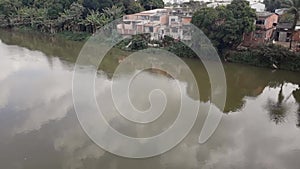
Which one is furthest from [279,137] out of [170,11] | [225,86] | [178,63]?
[170,11]

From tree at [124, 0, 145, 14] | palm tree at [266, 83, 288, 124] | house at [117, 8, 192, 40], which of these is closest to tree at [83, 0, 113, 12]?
tree at [124, 0, 145, 14]

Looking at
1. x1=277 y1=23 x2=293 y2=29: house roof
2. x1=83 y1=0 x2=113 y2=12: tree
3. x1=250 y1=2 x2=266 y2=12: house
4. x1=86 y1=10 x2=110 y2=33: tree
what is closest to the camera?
x1=277 y1=23 x2=293 y2=29: house roof

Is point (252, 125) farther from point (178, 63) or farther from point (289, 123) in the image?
point (178, 63)

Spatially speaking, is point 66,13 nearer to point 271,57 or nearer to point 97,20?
point 97,20

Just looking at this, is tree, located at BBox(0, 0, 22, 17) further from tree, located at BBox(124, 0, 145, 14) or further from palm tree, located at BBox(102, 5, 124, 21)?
tree, located at BBox(124, 0, 145, 14)

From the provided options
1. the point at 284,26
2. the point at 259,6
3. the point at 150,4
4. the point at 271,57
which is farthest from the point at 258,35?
the point at 150,4

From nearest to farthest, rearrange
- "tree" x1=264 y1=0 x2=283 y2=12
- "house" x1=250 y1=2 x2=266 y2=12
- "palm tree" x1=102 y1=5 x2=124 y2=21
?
"palm tree" x1=102 y1=5 x2=124 y2=21, "house" x1=250 y1=2 x2=266 y2=12, "tree" x1=264 y1=0 x2=283 y2=12
